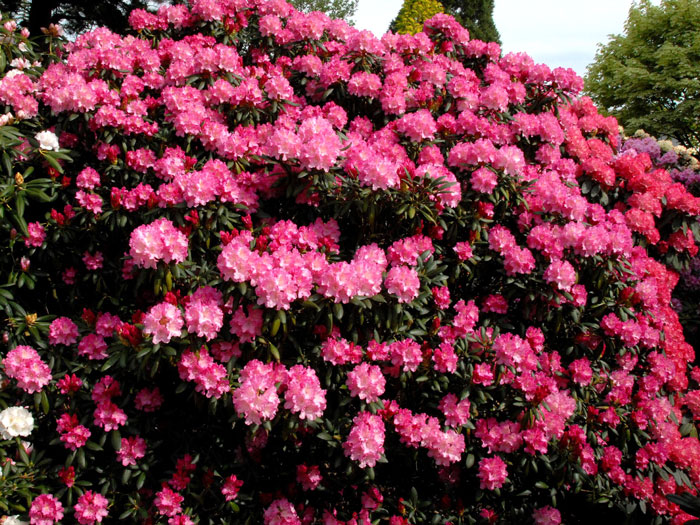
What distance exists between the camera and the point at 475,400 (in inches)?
94.0

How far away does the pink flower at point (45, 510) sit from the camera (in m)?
2.15

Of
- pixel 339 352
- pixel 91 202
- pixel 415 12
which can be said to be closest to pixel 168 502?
pixel 339 352

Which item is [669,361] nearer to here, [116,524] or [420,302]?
[420,302]

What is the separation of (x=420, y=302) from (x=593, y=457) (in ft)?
3.81

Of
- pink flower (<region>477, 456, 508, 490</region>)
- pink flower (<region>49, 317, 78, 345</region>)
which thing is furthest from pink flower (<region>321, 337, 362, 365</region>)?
pink flower (<region>49, 317, 78, 345</region>)

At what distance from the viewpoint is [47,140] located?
2.62m

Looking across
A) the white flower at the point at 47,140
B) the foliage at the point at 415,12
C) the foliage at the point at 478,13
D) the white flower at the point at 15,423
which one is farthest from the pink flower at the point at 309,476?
the foliage at the point at 478,13

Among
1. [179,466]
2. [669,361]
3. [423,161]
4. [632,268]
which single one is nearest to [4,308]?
[179,466]

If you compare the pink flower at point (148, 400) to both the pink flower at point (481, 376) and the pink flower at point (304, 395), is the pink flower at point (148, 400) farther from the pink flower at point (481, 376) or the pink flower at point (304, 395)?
the pink flower at point (481, 376)

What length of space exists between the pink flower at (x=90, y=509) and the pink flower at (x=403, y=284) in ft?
4.83

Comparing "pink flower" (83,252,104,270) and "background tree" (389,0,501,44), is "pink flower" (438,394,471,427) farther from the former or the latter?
"background tree" (389,0,501,44)

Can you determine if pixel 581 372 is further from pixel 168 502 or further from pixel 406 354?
pixel 168 502

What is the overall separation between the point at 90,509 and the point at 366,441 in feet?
3.82

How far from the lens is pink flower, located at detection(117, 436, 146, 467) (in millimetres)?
2302
